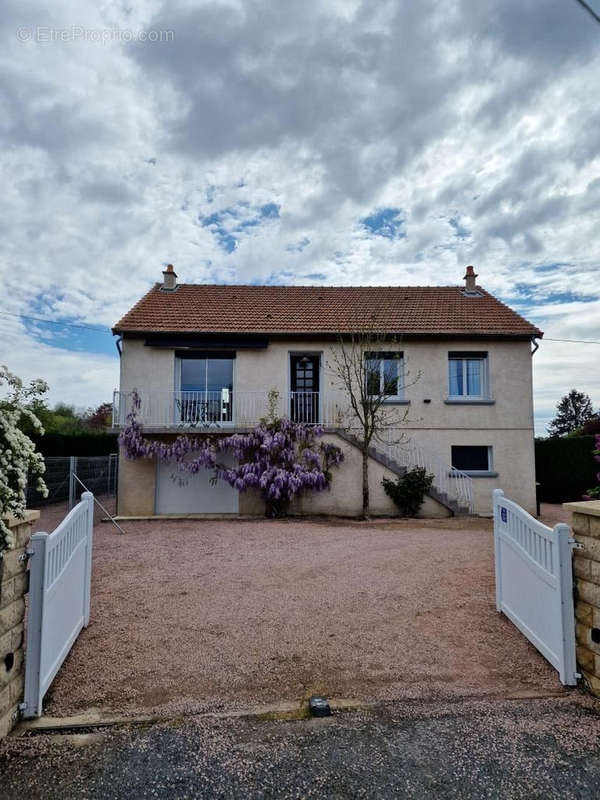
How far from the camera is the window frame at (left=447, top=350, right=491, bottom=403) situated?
12594 mm

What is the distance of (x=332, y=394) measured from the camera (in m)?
12.4

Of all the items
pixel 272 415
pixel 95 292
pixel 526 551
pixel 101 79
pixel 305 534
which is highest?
pixel 101 79

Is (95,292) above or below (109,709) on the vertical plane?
above

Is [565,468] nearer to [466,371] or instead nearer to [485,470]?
[485,470]

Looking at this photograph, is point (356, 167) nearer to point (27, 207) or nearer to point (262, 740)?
point (27, 207)

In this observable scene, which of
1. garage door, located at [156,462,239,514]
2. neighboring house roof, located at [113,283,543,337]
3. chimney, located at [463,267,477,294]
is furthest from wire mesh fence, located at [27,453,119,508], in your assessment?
chimney, located at [463,267,477,294]

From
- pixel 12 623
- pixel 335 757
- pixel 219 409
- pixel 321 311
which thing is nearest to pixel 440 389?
pixel 321 311

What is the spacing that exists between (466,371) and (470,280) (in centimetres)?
398

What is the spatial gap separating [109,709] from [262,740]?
108cm

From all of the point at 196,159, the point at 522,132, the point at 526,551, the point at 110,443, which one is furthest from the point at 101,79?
the point at 110,443

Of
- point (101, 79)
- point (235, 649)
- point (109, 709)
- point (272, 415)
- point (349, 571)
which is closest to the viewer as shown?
point (109, 709)

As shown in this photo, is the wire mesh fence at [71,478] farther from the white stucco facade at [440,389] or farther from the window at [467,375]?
the window at [467,375]

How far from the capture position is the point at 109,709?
2.91 m

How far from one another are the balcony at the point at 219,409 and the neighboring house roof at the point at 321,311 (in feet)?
5.71
